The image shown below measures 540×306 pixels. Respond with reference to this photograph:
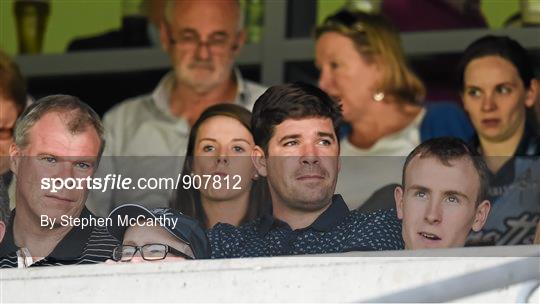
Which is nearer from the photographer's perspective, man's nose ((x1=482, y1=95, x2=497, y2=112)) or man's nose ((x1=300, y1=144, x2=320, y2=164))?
man's nose ((x1=300, y1=144, x2=320, y2=164))

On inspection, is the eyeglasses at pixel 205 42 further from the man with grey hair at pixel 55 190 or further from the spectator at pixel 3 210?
the spectator at pixel 3 210

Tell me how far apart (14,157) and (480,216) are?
4.22 feet

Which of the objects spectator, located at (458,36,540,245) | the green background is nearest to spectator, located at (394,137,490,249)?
spectator, located at (458,36,540,245)

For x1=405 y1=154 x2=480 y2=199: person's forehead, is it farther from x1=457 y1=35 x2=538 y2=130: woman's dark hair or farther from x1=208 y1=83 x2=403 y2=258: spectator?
x1=457 y1=35 x2=538 y2=130: woman's dark hair

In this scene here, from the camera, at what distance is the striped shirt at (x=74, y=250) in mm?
4062

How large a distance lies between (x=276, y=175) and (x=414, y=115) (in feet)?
3.29

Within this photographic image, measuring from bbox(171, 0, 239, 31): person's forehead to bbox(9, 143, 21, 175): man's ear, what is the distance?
37.6 inches

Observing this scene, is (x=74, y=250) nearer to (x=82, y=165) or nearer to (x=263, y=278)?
(x=82, y=165)

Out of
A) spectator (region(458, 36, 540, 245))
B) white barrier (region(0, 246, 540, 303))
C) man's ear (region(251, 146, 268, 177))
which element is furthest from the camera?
spectator (region(458, 36, 540, 245))

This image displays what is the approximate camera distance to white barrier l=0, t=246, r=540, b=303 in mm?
3766

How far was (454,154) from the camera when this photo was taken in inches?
162

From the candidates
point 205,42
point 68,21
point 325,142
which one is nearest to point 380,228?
point 325,142

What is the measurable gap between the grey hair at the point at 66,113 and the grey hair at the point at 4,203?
148mm

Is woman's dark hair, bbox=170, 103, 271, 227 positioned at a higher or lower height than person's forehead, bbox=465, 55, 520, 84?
lower
